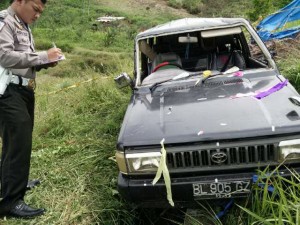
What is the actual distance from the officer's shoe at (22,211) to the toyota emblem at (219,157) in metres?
1.62

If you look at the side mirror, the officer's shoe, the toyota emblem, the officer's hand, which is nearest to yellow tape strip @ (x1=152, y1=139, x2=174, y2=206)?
the toyota emblem

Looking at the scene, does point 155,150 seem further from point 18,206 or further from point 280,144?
point 18,206

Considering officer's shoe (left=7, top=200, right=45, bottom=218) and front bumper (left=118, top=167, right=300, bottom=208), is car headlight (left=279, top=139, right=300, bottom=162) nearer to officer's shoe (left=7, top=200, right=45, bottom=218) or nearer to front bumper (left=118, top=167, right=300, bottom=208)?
front bumper (left=118, top=167, right=300, bottom=208)

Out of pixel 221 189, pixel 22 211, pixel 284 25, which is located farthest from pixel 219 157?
pixel 284 25

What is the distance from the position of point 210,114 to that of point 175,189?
60 cm

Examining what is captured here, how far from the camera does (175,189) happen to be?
263 centimetres

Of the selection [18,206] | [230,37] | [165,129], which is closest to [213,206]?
[165,129]

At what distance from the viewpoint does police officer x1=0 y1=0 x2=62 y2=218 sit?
2.93 m

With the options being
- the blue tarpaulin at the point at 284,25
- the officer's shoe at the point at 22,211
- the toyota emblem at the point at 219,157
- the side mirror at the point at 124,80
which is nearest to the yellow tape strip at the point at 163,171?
the toyota emblem at the point at 219,157

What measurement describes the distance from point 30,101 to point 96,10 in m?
33.3

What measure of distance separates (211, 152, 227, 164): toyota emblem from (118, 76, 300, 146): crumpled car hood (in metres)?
0.11

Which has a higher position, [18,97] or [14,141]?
[18,97]

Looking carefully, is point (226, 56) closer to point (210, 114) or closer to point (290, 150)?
point (210, 114)

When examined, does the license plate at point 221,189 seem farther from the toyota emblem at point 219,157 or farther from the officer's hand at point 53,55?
the officer's hand at point 53,55
